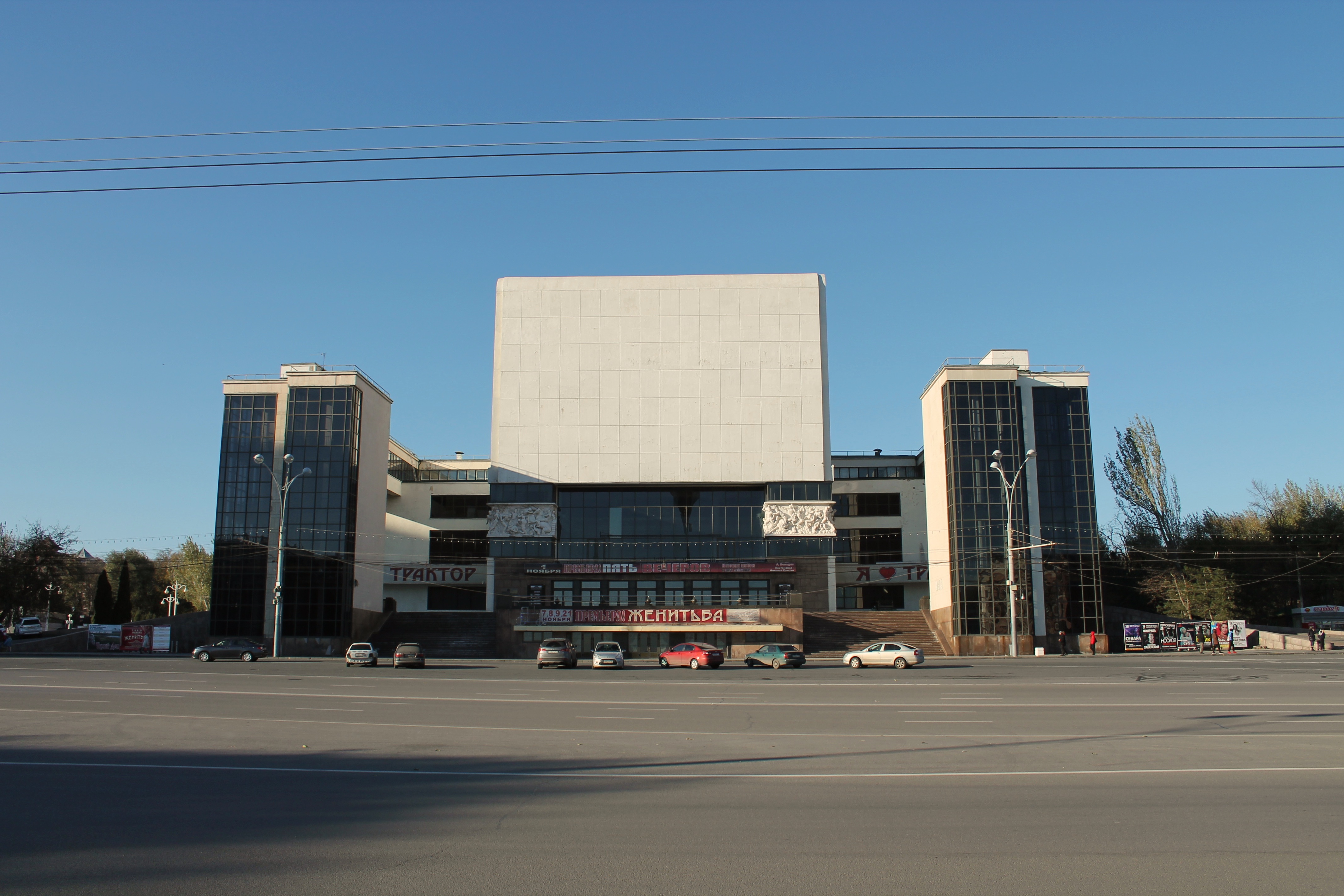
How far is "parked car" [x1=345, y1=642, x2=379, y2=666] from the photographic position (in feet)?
143

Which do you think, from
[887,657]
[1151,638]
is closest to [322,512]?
[887,657]

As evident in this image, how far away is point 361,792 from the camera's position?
11.8m

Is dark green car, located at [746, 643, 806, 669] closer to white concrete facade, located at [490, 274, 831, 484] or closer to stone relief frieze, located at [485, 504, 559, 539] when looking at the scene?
white concrete facade, located at [490, 274, 831, 484]

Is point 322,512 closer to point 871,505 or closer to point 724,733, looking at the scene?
point 871,505

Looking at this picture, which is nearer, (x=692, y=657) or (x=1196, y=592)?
(x=692, y=657)

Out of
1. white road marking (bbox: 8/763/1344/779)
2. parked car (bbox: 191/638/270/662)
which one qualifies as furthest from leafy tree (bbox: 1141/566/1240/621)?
parked car (bbox: 191/638/270/662)

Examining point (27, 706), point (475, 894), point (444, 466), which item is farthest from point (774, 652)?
point (444, 466)

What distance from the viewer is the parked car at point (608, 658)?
43.2 meters

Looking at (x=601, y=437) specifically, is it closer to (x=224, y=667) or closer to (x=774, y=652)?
(x=774, y=652)

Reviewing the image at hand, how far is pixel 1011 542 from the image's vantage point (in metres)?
52.9

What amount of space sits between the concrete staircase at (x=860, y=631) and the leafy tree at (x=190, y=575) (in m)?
63.7

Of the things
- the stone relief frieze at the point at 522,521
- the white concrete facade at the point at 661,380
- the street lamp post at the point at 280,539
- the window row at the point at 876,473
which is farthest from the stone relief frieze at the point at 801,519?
the street lamp post at the point at 280,539

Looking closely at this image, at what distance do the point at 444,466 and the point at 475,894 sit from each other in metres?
88.4

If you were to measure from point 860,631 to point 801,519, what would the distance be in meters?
10.5
